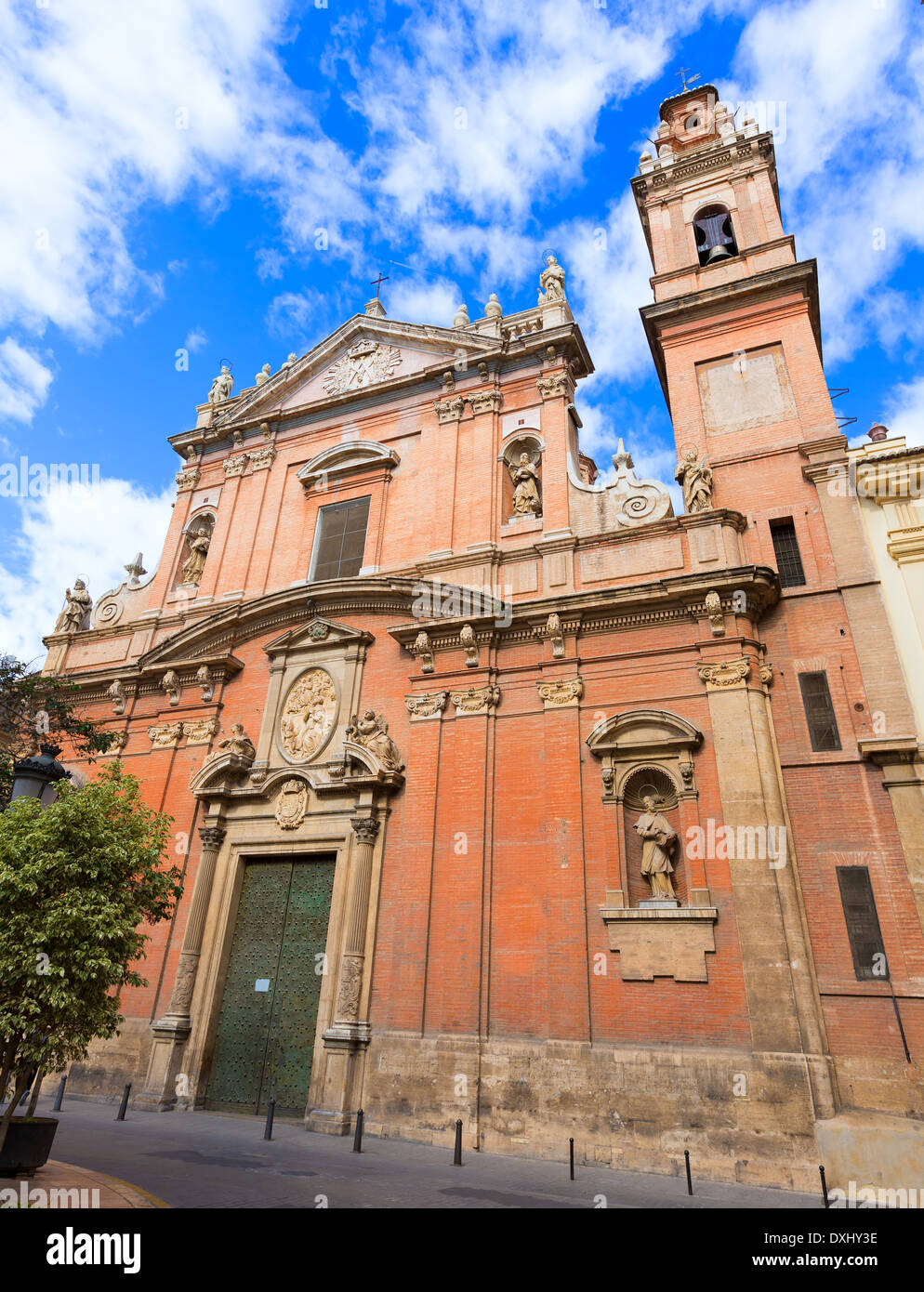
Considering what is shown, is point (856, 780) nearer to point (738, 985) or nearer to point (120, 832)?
point (738, 985)

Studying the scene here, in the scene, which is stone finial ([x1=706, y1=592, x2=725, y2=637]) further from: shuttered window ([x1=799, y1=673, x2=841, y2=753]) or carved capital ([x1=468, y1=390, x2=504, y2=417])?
carved capital ([x1=468, y1=390, x2=504, y2=417])

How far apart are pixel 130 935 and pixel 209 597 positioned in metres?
12.1

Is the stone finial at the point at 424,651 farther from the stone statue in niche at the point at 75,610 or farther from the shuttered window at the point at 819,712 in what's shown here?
the stone statue in niche at the point at 75,610

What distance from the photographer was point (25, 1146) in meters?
7.46

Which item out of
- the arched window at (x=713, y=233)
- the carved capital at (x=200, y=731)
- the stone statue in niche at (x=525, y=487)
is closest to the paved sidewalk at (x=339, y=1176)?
the carved capital at (x=200, y=731)

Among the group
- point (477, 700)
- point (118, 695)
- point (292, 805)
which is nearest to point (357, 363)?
point (118, 695)

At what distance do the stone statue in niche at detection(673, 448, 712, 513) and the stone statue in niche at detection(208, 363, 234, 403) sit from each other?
14830 millimetres

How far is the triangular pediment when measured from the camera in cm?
1934

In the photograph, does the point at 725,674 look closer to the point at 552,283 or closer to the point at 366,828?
the point at 366,828

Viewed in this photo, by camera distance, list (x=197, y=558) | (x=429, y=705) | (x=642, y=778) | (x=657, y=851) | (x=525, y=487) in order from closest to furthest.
→ 1. (x=657, y=851)
2. (x=642, y=778)
3. (x=429, y=705)
4. (x=525, y=487)
5. (x=197, y=558)

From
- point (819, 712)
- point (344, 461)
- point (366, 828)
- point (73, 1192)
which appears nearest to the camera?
point (73, 1192)

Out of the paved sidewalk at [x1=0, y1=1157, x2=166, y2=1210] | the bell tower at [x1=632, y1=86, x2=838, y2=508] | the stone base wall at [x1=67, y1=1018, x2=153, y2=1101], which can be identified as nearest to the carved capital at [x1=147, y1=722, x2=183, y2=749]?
the stone base wall at [x1=67, y1=1018, x2=153, y2=1101]

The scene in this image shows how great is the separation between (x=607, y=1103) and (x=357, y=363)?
1798 cm

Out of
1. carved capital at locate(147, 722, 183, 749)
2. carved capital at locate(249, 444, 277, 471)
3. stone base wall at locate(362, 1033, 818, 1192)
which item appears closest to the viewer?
stone base wall at locate(362, 1033, 818, 1192)
